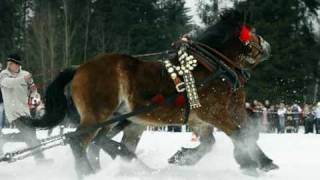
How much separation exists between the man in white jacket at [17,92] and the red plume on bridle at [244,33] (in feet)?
10.8

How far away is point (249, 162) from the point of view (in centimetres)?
717

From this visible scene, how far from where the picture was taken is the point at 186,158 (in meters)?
8.28

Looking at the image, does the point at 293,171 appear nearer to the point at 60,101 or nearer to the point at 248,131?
the point at 248,131

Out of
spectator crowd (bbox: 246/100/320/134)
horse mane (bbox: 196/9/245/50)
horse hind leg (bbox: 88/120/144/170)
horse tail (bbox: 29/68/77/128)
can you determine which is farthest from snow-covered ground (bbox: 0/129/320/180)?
→ spectator crowd (bbox: 246/100/320/134)

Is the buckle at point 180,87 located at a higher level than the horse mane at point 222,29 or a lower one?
lower

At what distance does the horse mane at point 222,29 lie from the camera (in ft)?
25.4

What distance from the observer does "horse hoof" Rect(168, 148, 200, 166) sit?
827 cm

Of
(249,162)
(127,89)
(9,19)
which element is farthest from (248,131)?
(9,19)

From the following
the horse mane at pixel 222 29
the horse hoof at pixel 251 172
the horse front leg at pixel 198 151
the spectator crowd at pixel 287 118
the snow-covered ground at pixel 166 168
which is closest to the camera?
the horse hoof at pixel 251 172

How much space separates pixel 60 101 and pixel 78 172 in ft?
3.85

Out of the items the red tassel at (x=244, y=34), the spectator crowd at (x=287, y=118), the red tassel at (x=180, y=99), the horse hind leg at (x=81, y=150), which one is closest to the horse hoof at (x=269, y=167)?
the red tassel at (x=180, y=99)

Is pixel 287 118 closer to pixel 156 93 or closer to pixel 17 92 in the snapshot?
pixel 17 92

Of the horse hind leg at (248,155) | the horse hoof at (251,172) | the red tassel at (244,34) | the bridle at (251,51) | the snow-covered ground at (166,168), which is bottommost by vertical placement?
the snow-covered ground at (166,168)

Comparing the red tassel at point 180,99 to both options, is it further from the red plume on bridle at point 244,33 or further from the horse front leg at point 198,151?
the red plume on bridle at point 244,33
